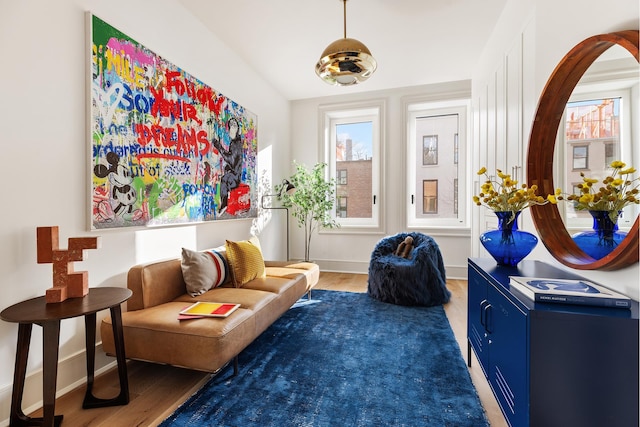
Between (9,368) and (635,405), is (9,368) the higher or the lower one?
the lower one

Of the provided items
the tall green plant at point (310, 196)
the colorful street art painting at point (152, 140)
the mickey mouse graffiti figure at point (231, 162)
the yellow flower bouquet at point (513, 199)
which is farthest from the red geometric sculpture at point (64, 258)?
the tall green plant at point (310, 196)

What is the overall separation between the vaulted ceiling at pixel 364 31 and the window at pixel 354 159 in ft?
2.78

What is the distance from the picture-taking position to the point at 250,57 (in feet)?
11.5

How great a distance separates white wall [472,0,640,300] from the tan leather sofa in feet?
5.86

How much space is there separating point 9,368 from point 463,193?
15.5 feet

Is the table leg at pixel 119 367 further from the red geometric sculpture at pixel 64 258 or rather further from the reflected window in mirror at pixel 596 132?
the reflected window in mirror at pixel 596 132

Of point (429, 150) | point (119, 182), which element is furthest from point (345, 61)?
point (429, 150)

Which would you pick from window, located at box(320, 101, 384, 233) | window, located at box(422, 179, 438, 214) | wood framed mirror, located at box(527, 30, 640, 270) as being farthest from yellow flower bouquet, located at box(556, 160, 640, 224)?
window, located at box(320, 101, 384, 233)

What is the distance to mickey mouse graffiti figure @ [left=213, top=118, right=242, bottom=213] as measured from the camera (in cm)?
307

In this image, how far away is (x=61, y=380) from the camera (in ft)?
5.54

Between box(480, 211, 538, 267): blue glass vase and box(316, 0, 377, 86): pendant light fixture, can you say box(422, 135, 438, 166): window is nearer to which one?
box(316, 0, 377, 86): pendant light fixture

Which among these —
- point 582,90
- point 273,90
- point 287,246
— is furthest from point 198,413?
point 273,90

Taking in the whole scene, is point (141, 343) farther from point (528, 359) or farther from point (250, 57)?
point (250, 57)

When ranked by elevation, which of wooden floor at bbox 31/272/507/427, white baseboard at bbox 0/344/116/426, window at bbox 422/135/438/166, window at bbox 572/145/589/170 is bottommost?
wooden floor at bbox 31/272/507/427
